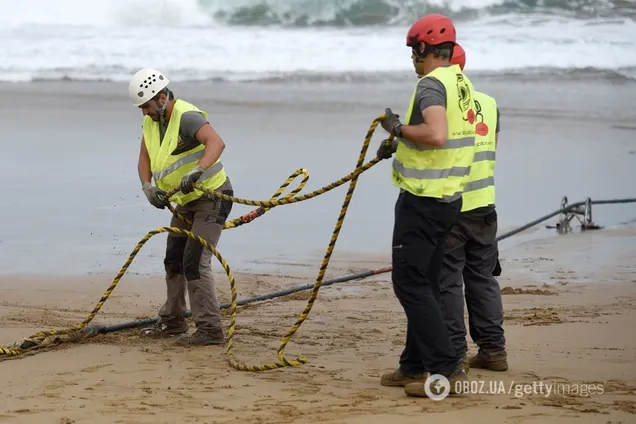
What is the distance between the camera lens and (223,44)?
1007 inches

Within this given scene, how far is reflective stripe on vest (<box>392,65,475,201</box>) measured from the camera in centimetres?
554

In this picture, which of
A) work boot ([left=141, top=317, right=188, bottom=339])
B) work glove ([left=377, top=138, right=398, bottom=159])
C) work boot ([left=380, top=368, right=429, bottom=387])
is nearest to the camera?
work glove ([left=377, top=138, right=398, bottom=159])

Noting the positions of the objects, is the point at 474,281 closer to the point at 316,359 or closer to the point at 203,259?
the point at 316,359

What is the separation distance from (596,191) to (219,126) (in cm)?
558

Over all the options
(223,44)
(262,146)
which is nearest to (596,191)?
(262,146)

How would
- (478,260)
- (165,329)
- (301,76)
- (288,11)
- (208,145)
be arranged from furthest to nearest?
1. (288,11)
2. (301,76)
3. (165,329)
4. (208,145)
5. (478,260)

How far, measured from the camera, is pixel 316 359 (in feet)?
21.7

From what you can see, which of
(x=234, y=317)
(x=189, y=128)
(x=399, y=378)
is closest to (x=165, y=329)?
(x=234, y=317)

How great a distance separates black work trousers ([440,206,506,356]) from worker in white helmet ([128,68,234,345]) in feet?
5.36

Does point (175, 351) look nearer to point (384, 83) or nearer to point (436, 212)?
point (436, 212)

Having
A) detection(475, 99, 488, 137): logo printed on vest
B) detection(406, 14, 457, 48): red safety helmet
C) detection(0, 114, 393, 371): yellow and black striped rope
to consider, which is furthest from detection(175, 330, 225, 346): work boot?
detection(406, 14, 457, 48): red safety helmet

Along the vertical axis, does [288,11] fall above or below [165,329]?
above

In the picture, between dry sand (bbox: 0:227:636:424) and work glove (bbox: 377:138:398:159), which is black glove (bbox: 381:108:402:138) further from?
dry sand (bbox: 0:227:636:424)

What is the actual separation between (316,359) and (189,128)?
5.25 ft
